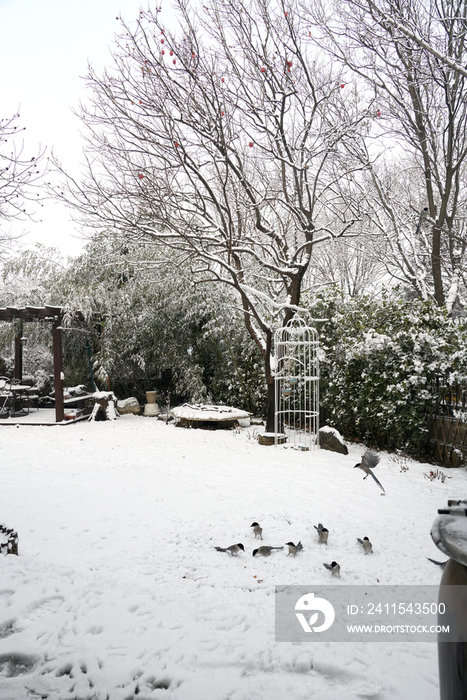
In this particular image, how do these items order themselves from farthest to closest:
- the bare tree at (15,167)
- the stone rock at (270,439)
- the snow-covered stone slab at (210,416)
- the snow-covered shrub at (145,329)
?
1. the snow-covered shrub at (145,329)
2. the snow-covered stone slab at (210,416)
3. the stone rock at (270,439)
4. the bare tree at (15,167)

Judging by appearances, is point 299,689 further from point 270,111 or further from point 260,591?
point 270,111

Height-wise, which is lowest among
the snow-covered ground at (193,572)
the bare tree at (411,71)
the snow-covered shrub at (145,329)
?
the snow-covered ground at (193,572)

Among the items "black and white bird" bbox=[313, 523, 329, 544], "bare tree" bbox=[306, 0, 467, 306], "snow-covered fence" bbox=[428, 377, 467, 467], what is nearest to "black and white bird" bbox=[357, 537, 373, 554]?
"black and white bird" bbox=[313, 523, 329, 544]

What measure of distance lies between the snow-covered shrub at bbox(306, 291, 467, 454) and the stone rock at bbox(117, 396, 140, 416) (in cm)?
456

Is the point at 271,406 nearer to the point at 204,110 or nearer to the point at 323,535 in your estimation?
the point at 323,535

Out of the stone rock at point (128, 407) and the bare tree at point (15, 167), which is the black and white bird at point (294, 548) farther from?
the stone rock at point (128, 407)

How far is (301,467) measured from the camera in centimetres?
539

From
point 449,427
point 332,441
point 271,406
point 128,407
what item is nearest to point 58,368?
point 128,407

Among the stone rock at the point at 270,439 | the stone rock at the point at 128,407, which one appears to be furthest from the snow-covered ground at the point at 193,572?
the stone rock at the point at 128,407

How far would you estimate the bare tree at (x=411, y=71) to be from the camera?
5.04 metres

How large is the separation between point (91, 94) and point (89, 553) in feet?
20.8

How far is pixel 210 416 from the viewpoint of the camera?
8.00 m

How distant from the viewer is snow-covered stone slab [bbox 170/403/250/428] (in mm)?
8008

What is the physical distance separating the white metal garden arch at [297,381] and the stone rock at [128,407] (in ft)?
11.9
